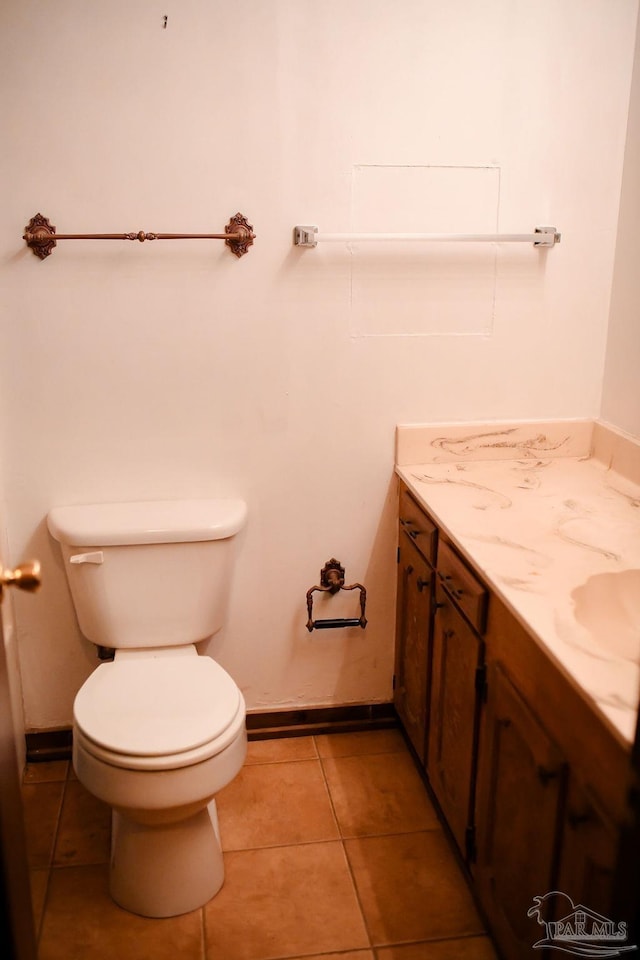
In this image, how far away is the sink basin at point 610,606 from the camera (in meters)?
1.68

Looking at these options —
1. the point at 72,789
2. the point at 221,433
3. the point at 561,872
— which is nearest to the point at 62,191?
the point at 221,433

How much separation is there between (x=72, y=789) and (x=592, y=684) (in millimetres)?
1603

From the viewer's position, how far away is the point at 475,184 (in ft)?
7.39

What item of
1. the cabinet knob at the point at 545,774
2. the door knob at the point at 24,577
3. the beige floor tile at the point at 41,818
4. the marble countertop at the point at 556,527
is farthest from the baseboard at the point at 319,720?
the door knob at the point at 24,577

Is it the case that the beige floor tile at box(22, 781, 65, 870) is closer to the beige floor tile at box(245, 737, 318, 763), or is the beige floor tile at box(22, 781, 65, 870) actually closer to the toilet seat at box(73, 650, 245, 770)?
the toilet seat at box(73, 650, 245, 770)

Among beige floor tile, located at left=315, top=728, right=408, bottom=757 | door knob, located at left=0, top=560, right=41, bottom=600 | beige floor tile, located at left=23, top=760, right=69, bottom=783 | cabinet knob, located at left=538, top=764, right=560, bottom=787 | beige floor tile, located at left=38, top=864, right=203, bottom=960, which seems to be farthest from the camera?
beige floor tile, located at left=315, top=728, right=408, bottom=757

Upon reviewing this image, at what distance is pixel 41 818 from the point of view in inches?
90.3

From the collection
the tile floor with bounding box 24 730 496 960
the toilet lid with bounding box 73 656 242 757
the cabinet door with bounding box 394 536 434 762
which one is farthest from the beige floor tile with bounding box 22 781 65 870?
the cabinet door with bounding box 394 536 434 762

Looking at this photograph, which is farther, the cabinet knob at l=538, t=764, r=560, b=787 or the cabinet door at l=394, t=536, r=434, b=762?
the cabinet door at l=394, t=536, r=434, b=762

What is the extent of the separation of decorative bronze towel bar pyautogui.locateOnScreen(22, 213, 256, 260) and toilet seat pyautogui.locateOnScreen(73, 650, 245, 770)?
1.02 metres

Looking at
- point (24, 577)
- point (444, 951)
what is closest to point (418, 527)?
point (444, 951)

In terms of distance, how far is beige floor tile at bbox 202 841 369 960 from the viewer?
1.91 m

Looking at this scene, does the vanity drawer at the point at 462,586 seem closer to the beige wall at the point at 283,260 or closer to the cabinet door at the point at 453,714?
the cabinet door at the point at 453,714
